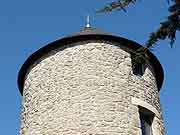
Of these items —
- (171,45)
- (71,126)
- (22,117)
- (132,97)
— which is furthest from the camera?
(22,117)

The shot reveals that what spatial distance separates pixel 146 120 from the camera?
10.9 m

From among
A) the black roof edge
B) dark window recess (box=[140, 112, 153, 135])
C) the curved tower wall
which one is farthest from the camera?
the black roof edge

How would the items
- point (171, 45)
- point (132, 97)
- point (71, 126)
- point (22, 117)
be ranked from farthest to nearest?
point (22, 117) → point (132, 97) → point (71, 126) → point (171, 45)

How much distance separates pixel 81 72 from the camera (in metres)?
10.8

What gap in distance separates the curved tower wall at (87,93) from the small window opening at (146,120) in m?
0.11

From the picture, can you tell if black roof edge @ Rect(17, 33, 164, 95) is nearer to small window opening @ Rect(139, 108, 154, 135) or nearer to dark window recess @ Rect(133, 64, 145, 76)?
dark window recess @ Rect(133, 64, 145, 76)

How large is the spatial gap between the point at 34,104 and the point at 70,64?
1.46 m

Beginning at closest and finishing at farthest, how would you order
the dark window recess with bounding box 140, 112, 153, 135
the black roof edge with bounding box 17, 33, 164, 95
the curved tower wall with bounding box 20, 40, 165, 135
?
the curved tower wall with bounding box 20, 40, 165, 135, the dark window recess with bounding box 140, 112, 153, 135, the black roof edge with bounding box 17, 33, 164, 95

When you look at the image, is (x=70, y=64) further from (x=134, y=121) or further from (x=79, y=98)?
(x=134, y=121)

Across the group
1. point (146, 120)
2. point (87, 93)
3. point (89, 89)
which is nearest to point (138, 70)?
point (146, 120)

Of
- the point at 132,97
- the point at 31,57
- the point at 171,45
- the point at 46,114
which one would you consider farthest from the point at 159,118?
the point at 171,45

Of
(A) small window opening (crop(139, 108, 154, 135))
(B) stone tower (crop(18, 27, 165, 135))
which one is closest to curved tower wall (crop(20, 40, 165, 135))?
(B) stone tower (crop(18, 27, 165, 135))

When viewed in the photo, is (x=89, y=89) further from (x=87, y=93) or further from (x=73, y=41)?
(x=73, y=41)

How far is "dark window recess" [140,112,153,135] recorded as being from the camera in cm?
1060
